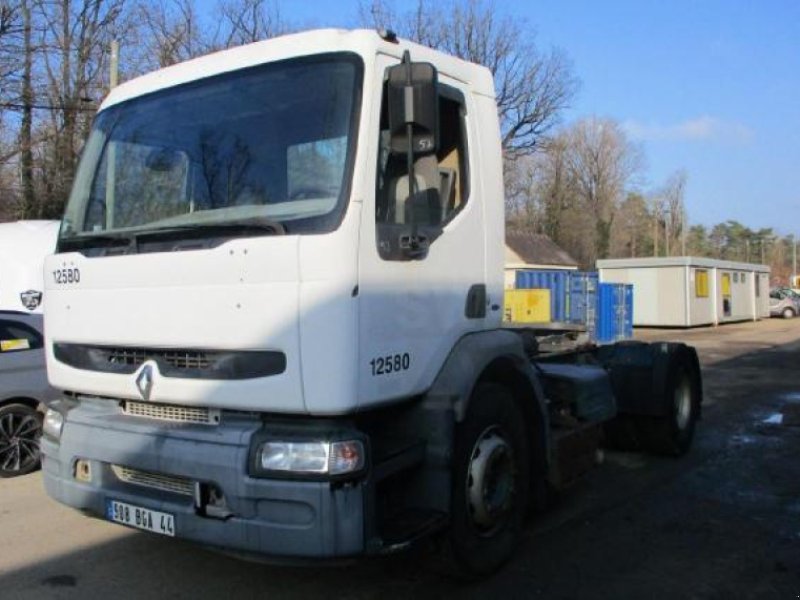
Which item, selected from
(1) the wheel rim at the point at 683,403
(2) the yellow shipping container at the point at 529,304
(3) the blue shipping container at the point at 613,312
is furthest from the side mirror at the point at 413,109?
(3) the blue shipping container at the point at 613,312

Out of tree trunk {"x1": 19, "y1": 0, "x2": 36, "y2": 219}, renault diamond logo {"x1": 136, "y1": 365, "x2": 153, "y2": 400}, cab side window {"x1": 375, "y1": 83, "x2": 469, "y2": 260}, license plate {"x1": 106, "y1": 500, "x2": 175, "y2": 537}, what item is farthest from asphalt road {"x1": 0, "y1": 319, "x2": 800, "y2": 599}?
tree trunk {"x1": 19, "y1": 0, "x2": 36, "y2": 219}

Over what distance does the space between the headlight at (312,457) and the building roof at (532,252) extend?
1641 inches

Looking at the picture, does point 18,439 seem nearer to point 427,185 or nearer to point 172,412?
point 172,412

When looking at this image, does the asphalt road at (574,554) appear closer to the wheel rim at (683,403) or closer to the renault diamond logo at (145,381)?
the wheel rim at (683,403)

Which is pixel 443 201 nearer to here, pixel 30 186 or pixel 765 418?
pixel 765 418

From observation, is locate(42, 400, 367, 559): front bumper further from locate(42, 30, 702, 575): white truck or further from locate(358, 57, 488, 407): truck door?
locate(358, 57, 488, 407): truck door

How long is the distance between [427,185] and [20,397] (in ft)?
17.3

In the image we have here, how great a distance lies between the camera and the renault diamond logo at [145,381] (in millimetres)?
4078

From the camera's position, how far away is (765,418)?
10.6 m

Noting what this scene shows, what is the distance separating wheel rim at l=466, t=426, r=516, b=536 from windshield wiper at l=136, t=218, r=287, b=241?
171 cm

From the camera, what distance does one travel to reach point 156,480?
13.1 ft

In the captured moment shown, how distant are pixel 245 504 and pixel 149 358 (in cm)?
99

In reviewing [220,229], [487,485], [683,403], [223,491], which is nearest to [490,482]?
[487,485]

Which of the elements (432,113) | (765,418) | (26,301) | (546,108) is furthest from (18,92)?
(432,113)
